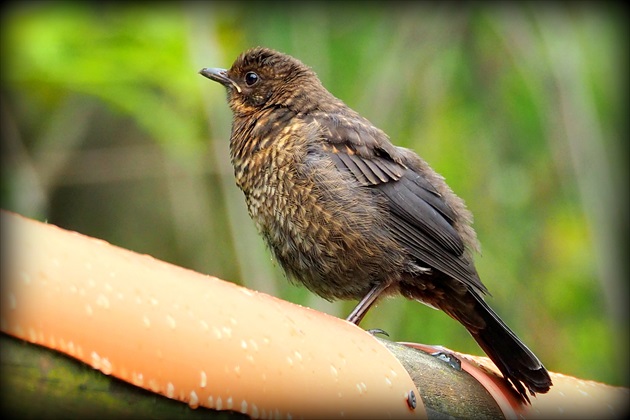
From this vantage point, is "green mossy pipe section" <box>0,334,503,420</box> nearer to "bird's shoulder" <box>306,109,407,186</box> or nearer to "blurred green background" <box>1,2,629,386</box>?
"bird's shoulder" <box>306,109,407,186</box>

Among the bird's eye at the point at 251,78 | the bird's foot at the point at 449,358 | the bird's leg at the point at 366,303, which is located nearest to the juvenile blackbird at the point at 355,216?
the bird's leg at the point at 366,303

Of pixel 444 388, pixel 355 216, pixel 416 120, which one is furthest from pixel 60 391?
pixel 416 120

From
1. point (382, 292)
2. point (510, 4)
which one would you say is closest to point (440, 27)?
point (510, 4)

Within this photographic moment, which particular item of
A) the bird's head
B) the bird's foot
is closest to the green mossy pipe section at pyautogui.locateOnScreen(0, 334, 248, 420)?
the bird's foot

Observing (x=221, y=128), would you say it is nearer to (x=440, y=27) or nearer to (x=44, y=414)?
(x=440, y=27)

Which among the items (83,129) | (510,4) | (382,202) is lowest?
(83,129)

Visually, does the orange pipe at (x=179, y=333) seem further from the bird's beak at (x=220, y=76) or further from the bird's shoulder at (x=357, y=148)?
the bird's beak at (x=220, y=76)

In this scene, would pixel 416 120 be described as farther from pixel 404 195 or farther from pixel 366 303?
pixel 366 303
